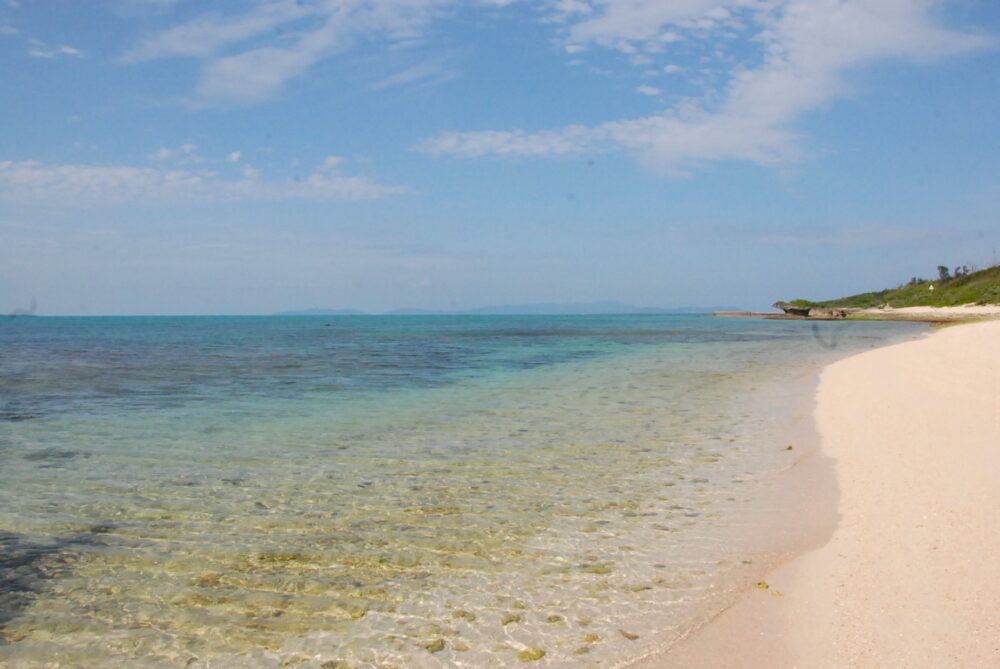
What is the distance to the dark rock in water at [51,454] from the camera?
1106 centimetres

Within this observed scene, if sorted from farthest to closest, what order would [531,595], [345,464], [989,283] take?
1. [989,283]
2. [345,464]
3. [531,595]

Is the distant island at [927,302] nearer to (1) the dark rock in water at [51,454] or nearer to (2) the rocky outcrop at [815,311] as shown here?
(2) the rocky outcrop at [815,311]

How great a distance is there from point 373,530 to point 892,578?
208 inches

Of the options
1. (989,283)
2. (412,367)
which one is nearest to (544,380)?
(412,367)

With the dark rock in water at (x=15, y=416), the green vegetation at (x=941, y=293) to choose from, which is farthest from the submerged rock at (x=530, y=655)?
the green vegetation at (x=941, y=293)

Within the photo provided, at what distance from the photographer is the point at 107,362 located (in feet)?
110

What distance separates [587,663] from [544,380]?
1953 cm

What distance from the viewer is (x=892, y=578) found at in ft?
18.9

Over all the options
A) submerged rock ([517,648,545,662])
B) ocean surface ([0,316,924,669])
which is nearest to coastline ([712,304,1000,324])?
ocean surface ([0,316,924,669])

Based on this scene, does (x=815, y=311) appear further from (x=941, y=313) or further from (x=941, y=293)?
(x=941, y=313)

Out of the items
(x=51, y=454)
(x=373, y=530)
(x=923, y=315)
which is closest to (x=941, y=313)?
(x=923, y=315)

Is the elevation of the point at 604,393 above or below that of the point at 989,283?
below

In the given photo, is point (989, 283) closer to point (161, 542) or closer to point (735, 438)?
point (735, 438)

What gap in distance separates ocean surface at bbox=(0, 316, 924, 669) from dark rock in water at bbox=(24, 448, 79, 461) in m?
0.08
